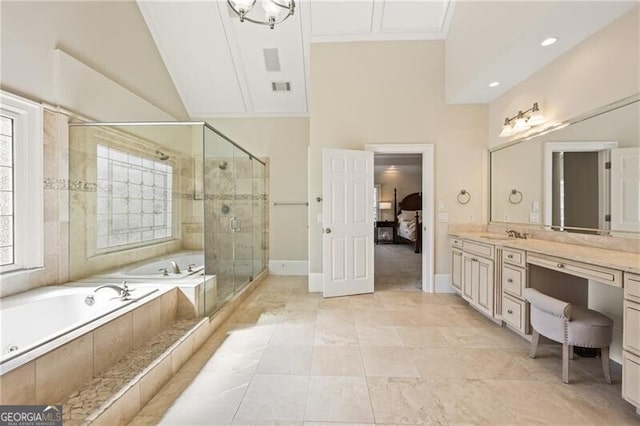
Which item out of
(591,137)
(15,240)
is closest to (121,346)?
(15,240)

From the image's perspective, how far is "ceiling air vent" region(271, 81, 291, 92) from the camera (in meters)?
4.50

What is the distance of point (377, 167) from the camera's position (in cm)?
905

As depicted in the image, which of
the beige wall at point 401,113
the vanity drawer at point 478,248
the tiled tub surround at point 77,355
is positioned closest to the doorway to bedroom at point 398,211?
the beige wall at point 401,113

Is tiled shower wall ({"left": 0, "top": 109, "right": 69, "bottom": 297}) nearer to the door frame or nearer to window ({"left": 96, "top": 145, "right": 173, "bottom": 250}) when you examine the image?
window ({"left": 96, "top": 145, "right": 173, "bottom": 250})

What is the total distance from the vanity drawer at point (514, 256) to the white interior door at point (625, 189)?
65 centimetres

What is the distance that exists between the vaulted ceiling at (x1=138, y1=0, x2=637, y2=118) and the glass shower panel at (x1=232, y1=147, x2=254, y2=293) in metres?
1.21

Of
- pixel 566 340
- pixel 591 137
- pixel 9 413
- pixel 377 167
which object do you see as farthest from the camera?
pixel 377 167

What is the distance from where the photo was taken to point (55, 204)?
2.54m

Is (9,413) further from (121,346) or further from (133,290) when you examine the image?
(133,290)

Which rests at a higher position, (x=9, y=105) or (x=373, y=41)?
(x=373, y=41)

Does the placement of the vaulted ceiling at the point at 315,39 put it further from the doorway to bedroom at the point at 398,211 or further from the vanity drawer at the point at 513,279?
the doorway to bedroom at the point at 398,211

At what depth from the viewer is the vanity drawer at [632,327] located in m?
1.48

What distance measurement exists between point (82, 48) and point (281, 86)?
2556 millimetres

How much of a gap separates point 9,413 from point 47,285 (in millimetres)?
1584
